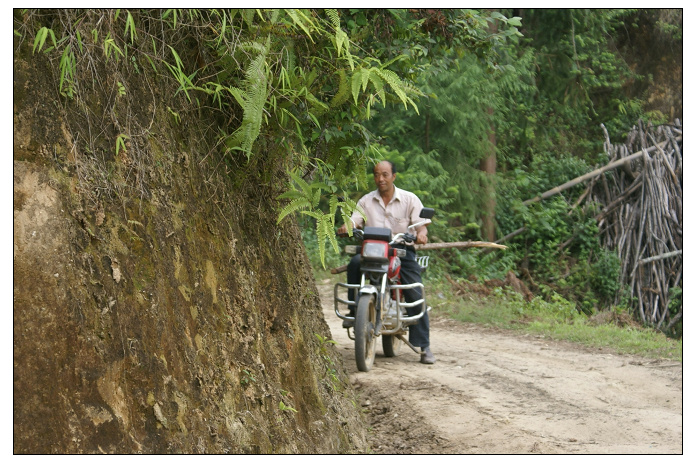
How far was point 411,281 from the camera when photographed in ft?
24.1

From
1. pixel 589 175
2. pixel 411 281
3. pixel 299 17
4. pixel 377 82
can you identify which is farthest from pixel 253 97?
pixel 589 175

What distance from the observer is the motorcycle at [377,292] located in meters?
6.59

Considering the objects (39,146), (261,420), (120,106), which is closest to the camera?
(39,146)

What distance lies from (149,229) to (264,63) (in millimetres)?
971

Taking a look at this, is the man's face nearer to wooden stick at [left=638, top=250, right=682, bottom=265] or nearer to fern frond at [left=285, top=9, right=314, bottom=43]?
fern frond at [left=285, top=9, right=314, bottom=43]

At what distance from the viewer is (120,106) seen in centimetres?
316

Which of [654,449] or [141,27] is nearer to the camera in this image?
[141,27]

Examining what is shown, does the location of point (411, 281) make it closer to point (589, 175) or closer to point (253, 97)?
point (253, 97)

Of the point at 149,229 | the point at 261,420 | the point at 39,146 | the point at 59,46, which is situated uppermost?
the point at 59,46

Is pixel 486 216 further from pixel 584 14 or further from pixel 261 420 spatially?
pixel 261 420

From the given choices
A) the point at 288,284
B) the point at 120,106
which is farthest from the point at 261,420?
the point at 120,106

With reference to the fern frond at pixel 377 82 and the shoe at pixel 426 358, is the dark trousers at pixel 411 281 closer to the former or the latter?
the shoe at pixel 426 358

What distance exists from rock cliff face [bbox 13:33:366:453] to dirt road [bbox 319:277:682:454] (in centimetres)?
142

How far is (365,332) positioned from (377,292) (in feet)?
1.56
